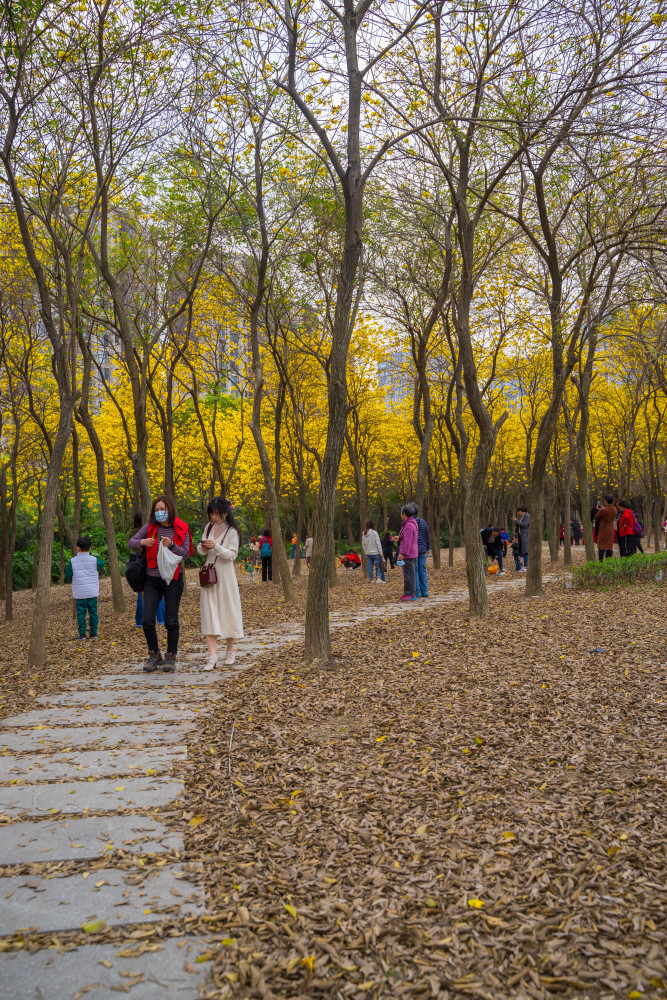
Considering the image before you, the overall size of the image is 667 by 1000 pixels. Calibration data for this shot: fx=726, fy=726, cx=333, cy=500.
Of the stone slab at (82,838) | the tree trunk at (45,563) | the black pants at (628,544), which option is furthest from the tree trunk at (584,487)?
the stone slab at (82,838)

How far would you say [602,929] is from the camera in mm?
2789

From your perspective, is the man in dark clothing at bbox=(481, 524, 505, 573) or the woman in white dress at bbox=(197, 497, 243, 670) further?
the man in dark clothing at bbox=(481, 524, 505, 573)

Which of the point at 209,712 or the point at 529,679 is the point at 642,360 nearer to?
the point at 529,679

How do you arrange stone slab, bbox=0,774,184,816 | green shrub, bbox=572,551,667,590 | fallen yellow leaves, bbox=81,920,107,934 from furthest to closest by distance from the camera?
green shrub, bbox=572,551,667,590
stone slab, bbox=0,774,184,816
fallen yellow leaves, bbox=81,920,107,934

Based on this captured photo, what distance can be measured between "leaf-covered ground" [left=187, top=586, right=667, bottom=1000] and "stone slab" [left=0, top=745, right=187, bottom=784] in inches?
11.9

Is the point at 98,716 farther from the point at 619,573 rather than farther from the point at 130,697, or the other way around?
the point at 619,573

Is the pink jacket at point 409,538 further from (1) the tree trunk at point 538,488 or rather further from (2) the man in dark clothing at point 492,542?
(2) the man in dark clothing at point 492,542

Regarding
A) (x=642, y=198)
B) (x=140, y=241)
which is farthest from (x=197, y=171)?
(x=642, y=198)

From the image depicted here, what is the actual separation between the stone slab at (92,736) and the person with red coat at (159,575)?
2.01 metres

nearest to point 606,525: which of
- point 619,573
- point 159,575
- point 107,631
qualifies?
point 619,573

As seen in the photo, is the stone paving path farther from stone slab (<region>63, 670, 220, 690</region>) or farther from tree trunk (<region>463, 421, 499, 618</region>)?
tree trunk (<region>463, 421, 499, 618</region>)

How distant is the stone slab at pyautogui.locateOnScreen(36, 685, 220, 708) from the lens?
21.9 feet

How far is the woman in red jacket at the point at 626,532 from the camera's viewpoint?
18.1 metres

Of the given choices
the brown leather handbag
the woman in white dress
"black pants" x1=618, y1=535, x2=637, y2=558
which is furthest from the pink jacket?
"black pants" x1=618, y1=535, x2=637, y2=558
